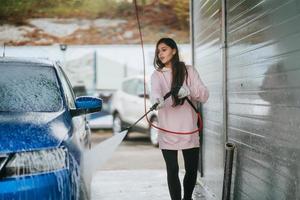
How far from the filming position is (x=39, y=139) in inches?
167

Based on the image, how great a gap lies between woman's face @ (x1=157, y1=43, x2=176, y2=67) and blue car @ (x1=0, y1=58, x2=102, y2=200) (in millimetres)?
752

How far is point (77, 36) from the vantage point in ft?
71.1

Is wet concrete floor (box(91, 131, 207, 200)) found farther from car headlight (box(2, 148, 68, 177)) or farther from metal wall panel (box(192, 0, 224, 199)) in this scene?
car headlight (box(2, 148, 68, 177))

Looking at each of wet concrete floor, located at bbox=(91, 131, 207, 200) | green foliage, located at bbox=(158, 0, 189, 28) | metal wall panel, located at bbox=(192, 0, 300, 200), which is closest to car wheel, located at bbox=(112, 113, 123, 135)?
wet concrete floor, located at bbox=(91, 131, 207, 200)

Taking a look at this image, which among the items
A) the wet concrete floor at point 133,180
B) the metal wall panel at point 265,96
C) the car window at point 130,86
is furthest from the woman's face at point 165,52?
the car window at point 130,86

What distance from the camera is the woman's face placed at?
18.7ft

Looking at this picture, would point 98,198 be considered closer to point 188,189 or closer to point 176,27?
point 188,189

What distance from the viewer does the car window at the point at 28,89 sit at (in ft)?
17.1

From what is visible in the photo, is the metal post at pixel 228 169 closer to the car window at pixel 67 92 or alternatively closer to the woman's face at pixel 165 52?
the woman's face at pixel 165 52

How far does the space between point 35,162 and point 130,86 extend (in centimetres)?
1282

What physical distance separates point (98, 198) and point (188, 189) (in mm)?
1763

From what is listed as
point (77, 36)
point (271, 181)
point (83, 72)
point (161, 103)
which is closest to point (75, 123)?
point (161, 103)

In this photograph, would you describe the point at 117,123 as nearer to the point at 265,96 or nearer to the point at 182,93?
the point at 182,93

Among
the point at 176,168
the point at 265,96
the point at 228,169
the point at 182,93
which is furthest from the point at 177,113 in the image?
the point at 265,96
